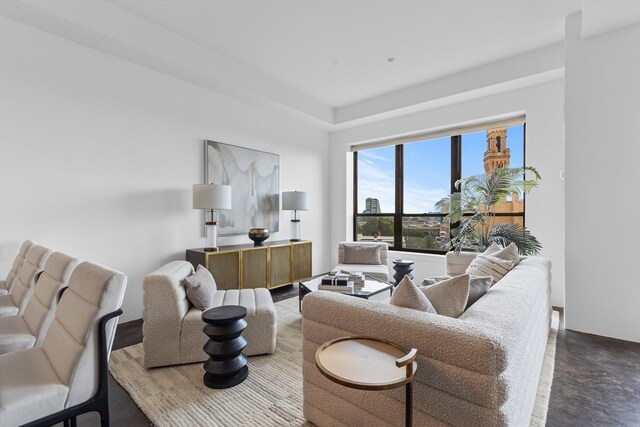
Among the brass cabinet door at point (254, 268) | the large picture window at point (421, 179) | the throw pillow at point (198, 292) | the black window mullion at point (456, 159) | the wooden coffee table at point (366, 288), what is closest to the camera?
the throw pillow at point (198, 292)

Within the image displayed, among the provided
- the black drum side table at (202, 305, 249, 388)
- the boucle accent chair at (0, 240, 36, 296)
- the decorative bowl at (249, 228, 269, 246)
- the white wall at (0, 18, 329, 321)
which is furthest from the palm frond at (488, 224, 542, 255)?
the boucle accent chair at (0, 240, 36, 296)

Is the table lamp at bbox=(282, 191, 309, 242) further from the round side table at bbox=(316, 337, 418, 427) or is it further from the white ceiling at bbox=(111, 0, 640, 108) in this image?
the round side table at bbox=(316, 337, 418, 427)

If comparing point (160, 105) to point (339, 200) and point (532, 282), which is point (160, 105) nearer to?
point (339, 200)

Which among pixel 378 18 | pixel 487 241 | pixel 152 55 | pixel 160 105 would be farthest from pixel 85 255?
pixel 487 241

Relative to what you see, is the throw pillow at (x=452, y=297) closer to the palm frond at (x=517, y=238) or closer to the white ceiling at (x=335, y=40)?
the palm frond at (x=517, y=238)

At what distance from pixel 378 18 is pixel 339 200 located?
11.0ft

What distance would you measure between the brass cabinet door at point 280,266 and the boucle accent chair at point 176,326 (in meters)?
1.76

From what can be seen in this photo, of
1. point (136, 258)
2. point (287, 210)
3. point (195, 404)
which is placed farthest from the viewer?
point (287, 210)

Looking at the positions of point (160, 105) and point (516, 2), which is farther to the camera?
point (160, 105)

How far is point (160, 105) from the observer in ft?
11.5

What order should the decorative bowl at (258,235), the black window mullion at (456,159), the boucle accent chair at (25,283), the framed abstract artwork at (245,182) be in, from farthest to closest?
the black window mullion at (456,159) → the decorative bowl at (258,235) → the framed abstract artwork at (245,182) → the boucle accent chair at (25,283)

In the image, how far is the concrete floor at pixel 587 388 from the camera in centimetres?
175

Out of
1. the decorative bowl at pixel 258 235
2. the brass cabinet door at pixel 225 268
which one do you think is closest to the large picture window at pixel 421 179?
the decorative bowl at pixel 258 235

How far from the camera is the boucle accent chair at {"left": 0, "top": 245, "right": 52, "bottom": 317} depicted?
6.68 ft
